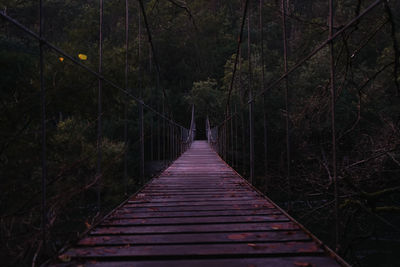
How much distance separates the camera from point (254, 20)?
23.3 meters

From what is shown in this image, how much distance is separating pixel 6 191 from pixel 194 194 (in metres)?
1.61

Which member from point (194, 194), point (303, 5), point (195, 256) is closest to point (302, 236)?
point (195, 256)

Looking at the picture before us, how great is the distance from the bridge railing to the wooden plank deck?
0.60ft

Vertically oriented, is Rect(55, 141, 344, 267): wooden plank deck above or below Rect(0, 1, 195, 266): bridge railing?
below

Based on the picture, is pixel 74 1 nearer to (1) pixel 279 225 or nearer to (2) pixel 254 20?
(2) pixel 254 20

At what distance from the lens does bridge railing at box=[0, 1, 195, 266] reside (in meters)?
1.57

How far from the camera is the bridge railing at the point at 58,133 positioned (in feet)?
5.15

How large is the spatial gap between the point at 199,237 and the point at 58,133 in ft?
16.0

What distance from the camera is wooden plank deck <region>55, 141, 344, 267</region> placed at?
1541 millimetres

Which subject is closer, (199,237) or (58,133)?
(199,237)

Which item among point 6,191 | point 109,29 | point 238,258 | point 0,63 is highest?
point 109,29

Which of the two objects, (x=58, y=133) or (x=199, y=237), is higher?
(x=58, y=133)

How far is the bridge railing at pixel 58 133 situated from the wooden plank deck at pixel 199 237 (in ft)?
0.60

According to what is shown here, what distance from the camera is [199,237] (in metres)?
1.85
